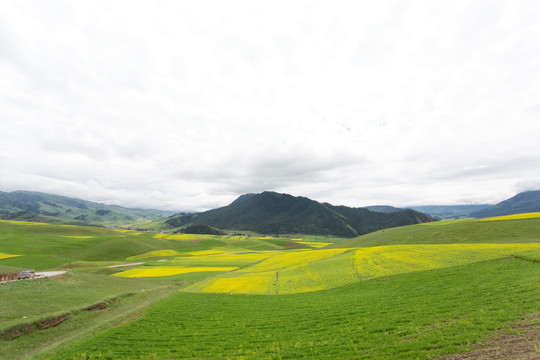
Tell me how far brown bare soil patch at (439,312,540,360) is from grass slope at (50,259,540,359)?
678mm

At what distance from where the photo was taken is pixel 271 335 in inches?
771

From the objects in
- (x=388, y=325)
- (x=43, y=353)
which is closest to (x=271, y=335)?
(x=388, y=325)

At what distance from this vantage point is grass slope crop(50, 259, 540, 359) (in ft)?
51.1

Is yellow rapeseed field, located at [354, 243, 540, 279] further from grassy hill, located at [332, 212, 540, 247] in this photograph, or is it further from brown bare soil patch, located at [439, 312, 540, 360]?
brown bare soil patch, located at [439, 312, 540, 360]

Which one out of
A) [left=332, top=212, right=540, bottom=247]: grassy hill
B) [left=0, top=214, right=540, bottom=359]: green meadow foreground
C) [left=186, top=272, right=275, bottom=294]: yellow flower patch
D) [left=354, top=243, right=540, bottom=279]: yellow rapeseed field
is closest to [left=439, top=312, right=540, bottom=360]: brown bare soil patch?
[left=0, top=214, right=540, bottom=359]: green meadow foreground

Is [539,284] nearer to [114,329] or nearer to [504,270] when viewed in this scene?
[504,270]

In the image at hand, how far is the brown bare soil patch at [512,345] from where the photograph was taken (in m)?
11.7

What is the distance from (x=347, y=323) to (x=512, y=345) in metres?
10.2

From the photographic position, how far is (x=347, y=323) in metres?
19.9

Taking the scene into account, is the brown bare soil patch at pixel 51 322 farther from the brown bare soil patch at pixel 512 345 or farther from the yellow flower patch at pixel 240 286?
the brown bare soil patch at pixel 512 345

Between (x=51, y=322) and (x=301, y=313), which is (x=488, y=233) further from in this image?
(x=51, y=322)

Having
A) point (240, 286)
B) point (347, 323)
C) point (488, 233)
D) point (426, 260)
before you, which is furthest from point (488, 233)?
point (347, 323)

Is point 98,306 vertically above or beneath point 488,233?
beneath

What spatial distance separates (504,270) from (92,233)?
200 metres
